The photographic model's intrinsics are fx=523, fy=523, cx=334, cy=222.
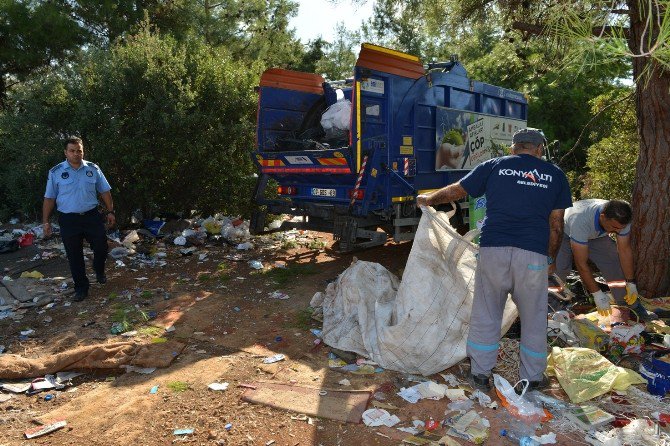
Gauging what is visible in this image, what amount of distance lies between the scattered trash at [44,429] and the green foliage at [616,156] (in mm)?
7189

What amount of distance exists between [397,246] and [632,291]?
13.3 feet

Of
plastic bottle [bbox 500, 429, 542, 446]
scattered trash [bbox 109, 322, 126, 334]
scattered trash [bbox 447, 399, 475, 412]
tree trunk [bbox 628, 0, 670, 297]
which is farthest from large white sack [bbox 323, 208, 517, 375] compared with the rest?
tree trunk [bbox 628, 0, 670, 297]

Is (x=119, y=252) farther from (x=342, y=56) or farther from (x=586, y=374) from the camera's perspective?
(x=342, y=56)

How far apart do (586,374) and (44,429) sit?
3.30 m

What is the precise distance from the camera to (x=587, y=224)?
4.26 m

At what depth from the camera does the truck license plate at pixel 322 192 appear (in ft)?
21.6

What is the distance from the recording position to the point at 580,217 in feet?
14.3

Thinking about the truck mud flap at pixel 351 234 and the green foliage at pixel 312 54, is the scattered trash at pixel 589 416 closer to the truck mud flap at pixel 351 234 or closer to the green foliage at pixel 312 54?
the truck mud flap at pixel 351 234

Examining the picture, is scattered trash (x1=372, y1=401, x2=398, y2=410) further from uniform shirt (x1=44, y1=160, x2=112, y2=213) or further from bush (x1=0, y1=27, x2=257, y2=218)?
bush (x1=0, y1=27, x2=257, y2=218)

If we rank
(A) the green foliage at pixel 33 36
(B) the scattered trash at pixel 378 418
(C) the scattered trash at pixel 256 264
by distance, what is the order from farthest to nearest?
A: (A) the green foliage at pixel 33 36
(C) the scattered trash at pixel 256 264
(B) the scattered trash at pixel 378 418

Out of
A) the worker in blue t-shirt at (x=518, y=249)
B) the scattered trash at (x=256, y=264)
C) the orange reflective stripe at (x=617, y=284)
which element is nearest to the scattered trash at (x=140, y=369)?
the worker in blue t-shirt at (x=518, y=249)

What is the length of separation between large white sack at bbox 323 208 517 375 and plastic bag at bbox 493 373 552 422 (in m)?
0.39

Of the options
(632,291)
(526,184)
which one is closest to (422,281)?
(526,184)

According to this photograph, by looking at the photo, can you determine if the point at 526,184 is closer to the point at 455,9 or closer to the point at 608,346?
the point at 608,346
